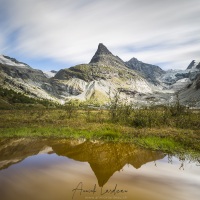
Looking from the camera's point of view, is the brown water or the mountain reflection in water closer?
the brown water

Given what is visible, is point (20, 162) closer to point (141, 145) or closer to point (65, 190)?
point (65, 190)

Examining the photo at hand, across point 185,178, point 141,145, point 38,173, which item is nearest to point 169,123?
point 141,145

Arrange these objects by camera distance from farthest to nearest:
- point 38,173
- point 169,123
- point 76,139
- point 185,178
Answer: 1. point 169,123
2. point 76,139
3. point 38,173
4. point 185,178

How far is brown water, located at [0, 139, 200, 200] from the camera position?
11250 mm

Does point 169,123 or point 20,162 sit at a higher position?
point 169,123

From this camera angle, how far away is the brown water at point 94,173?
1125 cm

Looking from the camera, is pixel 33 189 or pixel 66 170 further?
pixel 66 170

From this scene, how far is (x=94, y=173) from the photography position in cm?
1450

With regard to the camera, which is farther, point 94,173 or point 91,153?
point 91,153

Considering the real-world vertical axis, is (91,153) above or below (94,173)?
above

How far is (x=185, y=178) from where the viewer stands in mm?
13469

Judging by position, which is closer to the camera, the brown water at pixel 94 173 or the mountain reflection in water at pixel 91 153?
the brown water at pixel 94 173

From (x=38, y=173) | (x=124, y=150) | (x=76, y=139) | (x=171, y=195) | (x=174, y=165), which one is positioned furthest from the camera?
(x=76, y=139)

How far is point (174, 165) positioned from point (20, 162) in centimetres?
996
